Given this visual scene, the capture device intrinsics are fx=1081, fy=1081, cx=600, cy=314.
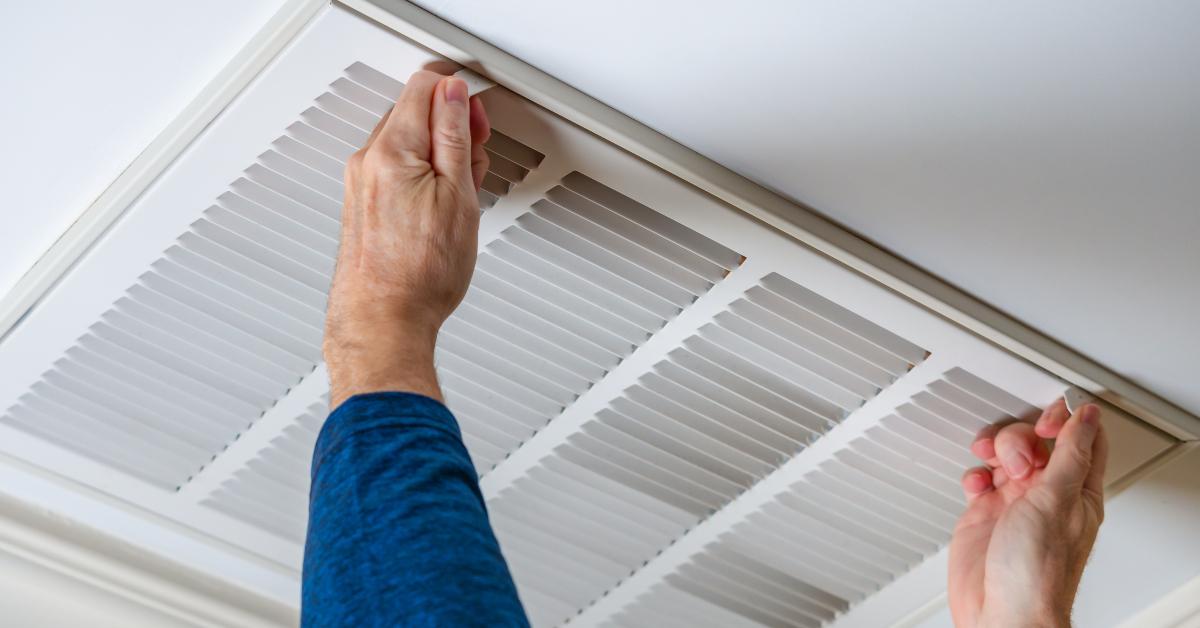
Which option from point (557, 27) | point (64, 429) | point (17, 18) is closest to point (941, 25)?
point (557, 27)

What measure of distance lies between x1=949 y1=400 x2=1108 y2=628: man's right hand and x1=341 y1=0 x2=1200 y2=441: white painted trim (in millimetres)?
60

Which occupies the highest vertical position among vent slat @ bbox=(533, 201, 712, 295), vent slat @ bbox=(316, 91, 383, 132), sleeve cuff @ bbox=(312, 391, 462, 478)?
vent slat @ bbox=(316, 91, 383, 132)

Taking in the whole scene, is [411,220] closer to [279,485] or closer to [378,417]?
[378,417]

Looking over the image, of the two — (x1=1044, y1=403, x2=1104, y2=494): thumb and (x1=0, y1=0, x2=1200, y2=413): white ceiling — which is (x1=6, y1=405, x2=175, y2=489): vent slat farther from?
(x1=1044, y1=403, x2=1104, y2=494): thumb

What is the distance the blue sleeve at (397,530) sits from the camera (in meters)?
0.64

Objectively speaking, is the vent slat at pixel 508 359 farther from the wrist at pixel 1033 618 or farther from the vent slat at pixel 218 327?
the wrist at pixel 1033 618

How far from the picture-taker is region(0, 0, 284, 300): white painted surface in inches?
34.1

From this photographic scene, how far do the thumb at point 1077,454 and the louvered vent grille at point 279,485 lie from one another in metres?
0.74

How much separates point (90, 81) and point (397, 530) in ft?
1.67

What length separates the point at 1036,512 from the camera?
3.64 ft

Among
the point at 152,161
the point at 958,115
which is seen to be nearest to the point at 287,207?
the point at 152,161

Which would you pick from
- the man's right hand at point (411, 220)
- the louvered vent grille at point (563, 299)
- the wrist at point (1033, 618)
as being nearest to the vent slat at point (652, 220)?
the louvered vent grille at point (563, 299)

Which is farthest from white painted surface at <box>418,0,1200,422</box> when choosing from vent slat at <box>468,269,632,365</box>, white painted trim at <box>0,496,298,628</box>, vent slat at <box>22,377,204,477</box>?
white painted trim at <box>0,496,298,628</box>

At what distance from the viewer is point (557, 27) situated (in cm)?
86
